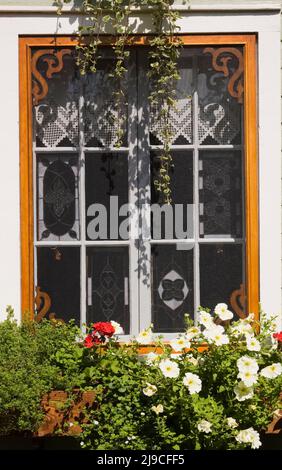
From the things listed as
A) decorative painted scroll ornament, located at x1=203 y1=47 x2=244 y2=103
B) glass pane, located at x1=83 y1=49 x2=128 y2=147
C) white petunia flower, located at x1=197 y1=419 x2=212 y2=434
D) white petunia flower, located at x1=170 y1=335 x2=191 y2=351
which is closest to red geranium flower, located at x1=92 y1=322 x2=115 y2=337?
white petunia flower, located at x1=170 y1=335 x2=191 y2=351

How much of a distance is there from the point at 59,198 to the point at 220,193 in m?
1.01

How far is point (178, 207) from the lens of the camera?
5285 millimetres

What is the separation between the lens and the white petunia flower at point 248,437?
452cm

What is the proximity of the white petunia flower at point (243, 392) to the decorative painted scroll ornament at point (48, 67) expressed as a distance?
215cm

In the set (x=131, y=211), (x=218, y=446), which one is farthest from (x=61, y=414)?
(x=131, y=211)

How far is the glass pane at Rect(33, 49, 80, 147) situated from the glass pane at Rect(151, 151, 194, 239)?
662mm

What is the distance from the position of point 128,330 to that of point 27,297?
658 mm

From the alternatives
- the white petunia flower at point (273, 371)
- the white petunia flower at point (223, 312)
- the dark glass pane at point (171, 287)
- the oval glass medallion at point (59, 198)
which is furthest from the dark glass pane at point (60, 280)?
the white petunia flower at point (273, 371)

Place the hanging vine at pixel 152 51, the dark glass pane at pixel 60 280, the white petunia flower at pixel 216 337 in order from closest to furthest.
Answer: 1. the white petunia flower at pixel 216 337
2. the hanging vine at pixel 152 51
3. the dark glass pane at pixel 60 280

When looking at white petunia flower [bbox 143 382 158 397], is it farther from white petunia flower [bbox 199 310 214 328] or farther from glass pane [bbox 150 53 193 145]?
glass pane [bbox 150 53 193 145]

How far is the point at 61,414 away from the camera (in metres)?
4.81

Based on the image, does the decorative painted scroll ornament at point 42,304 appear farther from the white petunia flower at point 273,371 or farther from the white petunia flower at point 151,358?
the white petunia flower at point 273,371

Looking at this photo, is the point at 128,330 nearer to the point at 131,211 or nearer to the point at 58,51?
the point at 131,211

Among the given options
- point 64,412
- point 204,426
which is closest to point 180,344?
point 204,426
